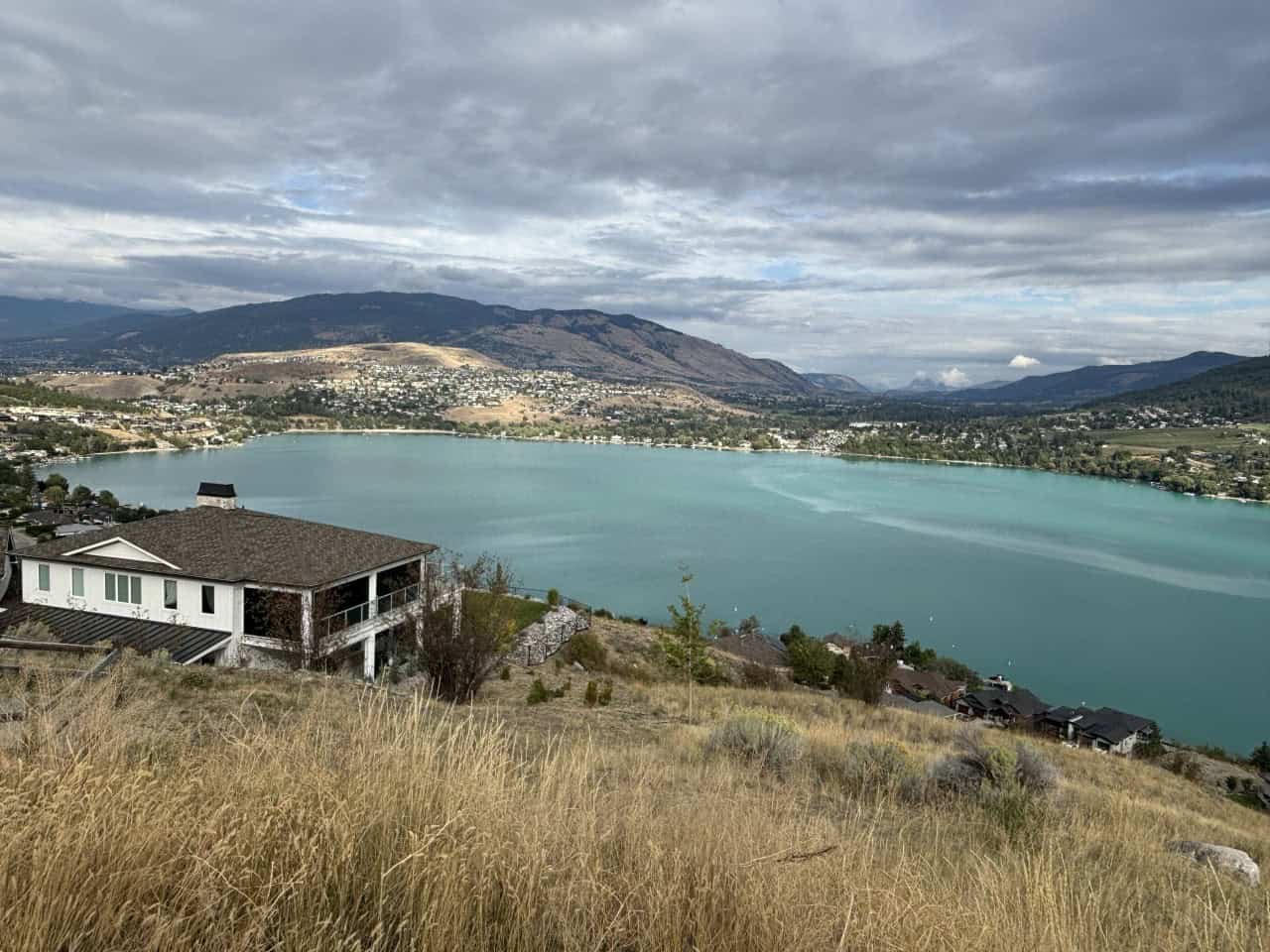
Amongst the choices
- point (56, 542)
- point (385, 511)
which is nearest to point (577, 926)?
point (56, 542)

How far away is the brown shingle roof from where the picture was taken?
→ 13469 mm

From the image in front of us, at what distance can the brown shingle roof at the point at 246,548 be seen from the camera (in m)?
13.5

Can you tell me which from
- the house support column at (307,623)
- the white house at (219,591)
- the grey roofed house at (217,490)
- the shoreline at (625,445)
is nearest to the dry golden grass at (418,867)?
the house support column at (307,623)

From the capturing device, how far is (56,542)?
48.6ft

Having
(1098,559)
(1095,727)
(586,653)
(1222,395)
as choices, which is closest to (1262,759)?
(1095,727)

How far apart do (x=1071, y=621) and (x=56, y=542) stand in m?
41.3

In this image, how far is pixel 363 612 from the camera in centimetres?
1454

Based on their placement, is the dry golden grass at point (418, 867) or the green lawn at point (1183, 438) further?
the green lawn at point (1183, 438)

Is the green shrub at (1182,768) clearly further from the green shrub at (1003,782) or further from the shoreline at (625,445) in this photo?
the shoreline at (625,445)

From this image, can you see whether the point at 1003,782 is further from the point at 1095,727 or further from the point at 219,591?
the point at 1095,727

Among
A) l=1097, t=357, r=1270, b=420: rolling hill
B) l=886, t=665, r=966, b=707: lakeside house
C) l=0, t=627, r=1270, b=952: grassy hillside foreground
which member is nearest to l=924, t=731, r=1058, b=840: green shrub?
l=0, t=627, r=1270, b=952: grassy hillside foreground

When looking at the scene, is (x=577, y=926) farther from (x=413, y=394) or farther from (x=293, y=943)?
(x=413, y=394)

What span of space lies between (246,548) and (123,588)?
7.18 feet

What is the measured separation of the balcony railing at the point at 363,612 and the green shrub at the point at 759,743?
870 centimetres
